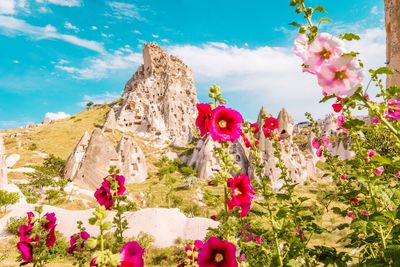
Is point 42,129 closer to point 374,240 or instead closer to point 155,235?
point 155,235

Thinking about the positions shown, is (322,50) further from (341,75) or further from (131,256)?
(131,256)

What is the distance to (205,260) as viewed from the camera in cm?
207

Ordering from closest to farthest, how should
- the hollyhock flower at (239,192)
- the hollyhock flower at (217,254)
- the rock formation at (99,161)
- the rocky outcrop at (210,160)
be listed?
the hollyhock flower at (217,254) → the hollyhock flower at (239,192) → the rock formation at (99,161) → the rocky outcrop at (210,160)

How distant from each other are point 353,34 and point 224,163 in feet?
4.37

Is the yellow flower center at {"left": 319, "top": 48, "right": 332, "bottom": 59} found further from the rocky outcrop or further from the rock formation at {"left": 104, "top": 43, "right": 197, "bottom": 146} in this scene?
the rock formation at {"left": 104, "top": 43, "right": 197, "bottom": 146}

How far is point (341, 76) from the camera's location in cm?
169

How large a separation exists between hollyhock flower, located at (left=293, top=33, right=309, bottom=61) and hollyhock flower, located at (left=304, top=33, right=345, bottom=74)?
3.8 inches

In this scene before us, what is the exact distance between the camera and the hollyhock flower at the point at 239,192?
243cm

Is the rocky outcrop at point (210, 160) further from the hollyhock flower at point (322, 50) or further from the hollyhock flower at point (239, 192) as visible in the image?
the hollyhock flower at point (322, 50)

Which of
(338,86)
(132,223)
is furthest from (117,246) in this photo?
(132,223)

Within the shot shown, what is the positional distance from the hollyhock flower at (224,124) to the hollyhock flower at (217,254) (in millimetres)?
756

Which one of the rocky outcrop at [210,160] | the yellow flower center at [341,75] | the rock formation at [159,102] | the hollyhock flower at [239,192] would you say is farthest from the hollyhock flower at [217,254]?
the rock formation at [159,102]

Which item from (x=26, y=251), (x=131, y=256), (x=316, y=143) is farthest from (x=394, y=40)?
(x=26, y=251)

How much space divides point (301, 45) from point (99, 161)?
31567mm
